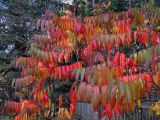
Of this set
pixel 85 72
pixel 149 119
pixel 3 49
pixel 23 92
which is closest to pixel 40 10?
pixel 3 49

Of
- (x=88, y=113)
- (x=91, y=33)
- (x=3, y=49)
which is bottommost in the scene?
(x=88, y=113)

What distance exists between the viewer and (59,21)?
438 centimetres

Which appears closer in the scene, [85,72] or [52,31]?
[85,72]

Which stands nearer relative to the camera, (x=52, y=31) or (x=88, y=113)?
(x=52, y=31)

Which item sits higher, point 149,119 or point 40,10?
point 40,10

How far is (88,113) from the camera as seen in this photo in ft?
24.0

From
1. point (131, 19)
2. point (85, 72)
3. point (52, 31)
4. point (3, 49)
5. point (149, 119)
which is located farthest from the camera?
point (3, 49)

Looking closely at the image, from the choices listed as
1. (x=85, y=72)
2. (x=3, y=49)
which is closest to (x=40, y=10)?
(x=3, y=49)

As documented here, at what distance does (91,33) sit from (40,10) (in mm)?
6832

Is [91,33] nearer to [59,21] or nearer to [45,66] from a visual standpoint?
[59,21]

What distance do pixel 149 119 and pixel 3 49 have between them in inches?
226

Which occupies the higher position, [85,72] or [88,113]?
[85,72]

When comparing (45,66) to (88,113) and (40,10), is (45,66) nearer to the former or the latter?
(88,113)

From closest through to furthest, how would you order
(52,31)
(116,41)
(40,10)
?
1. (116,41)
2. (52,31)
3. (40,10)
